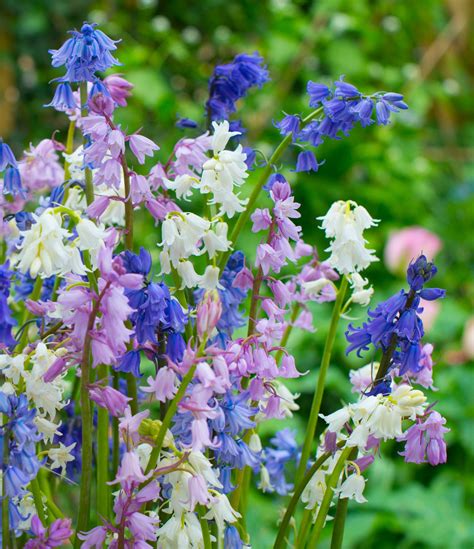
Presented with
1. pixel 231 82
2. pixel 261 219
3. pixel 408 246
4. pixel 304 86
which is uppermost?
pixel 304 86

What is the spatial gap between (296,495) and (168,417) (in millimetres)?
159

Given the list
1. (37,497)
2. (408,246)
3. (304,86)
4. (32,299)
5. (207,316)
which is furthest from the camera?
(304,86)

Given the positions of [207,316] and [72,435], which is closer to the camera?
[207,316]

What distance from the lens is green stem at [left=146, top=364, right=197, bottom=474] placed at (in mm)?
540

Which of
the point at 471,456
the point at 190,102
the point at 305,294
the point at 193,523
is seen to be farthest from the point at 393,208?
the point at 193,523

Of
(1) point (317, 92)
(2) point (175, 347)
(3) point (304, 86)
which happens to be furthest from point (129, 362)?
(3) point (304, 86)

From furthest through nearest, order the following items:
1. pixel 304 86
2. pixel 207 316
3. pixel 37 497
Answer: pixel 304 86 < pixel 37 497 < pixel 207 316

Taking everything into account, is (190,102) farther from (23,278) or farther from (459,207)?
(23,278)

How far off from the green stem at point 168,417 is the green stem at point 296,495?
0.41 feet

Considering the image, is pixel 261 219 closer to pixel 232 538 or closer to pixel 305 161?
pixel 305 161

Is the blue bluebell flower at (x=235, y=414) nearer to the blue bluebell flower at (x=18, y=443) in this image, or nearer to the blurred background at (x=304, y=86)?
the blue bluebell flower at (x=18, y=443)

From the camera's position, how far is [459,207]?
3.30 meters

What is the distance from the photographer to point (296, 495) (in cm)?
66

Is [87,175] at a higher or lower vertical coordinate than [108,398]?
higher
